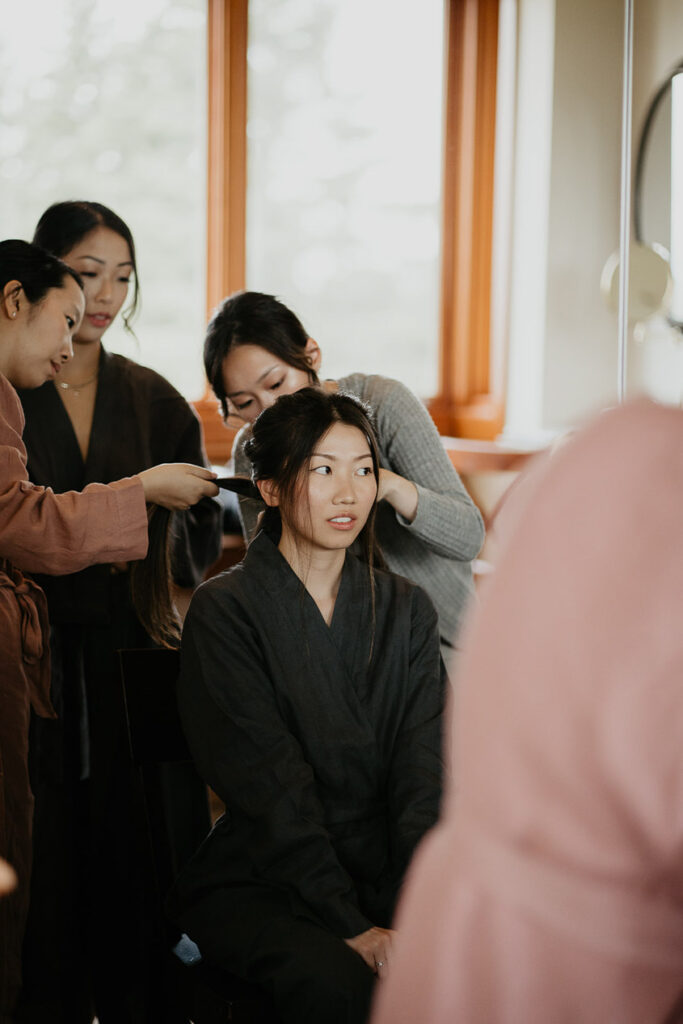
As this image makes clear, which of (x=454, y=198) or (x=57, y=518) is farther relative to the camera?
(x=454, y=198)

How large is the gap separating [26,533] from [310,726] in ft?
1.42

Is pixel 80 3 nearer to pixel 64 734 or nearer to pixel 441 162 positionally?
pixel 441 162

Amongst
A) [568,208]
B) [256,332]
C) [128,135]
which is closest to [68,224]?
[256,332]

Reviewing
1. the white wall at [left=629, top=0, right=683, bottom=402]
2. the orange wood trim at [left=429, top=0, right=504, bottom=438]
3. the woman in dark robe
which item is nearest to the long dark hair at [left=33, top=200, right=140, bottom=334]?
the woman in dark robe

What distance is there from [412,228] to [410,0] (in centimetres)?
66

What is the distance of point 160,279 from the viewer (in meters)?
2.96

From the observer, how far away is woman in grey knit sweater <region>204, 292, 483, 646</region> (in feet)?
5.17

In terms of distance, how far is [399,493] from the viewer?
1.48 metres

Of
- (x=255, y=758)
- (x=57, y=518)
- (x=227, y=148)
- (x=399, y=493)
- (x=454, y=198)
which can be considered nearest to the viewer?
(x=255, y=758)

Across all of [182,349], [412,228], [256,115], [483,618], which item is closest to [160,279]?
[182,349]

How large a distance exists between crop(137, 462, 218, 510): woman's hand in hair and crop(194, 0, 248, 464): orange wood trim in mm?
1454

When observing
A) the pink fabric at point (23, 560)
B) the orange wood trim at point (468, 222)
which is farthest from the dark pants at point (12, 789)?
the orange wood trim at point (468, 222)

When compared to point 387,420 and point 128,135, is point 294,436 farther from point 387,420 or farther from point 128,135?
point 128,135

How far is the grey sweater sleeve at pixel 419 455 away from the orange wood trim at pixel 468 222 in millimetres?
1647
